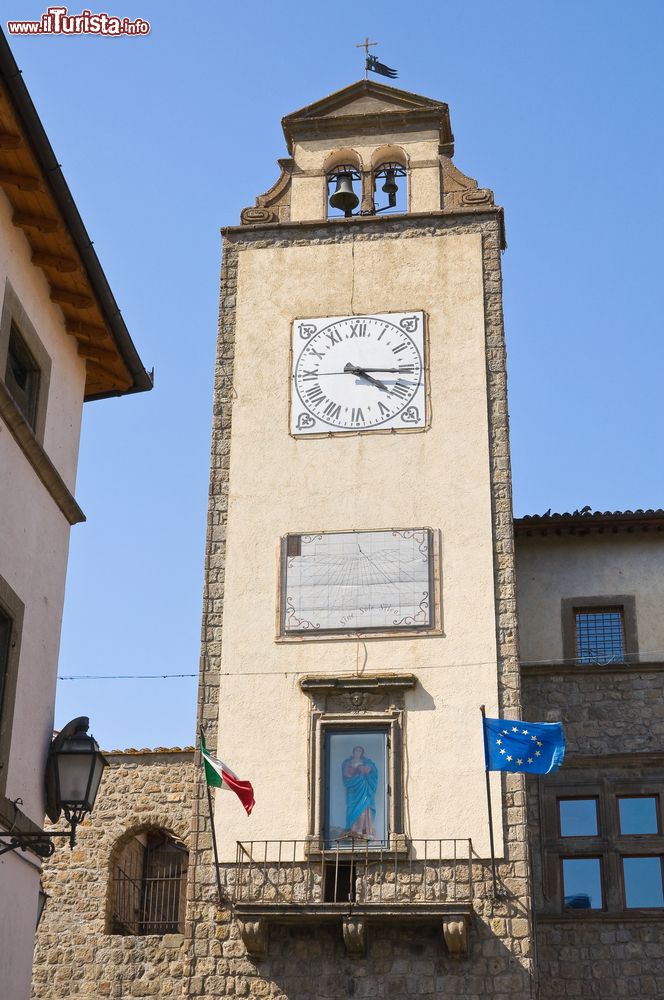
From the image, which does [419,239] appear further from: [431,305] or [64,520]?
[64,520]

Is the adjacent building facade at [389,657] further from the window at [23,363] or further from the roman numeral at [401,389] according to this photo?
the window at [23,363]

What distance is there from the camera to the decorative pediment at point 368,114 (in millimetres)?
22906

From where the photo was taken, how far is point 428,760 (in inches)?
727

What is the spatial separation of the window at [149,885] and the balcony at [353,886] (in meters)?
3.76

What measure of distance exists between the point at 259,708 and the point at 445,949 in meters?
3.78

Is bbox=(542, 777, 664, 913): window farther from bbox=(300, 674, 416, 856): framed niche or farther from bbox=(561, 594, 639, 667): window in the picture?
bbox=(300, 674, 416, 856): framed niche

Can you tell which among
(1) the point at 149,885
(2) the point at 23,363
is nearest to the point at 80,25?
(2) the point at 23,363

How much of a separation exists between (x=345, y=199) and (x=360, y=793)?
30.0 ft

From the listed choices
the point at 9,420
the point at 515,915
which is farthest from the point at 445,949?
the point at 9,420

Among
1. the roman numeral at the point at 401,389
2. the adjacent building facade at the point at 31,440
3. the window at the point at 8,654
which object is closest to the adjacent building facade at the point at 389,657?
the roman numeral at the point at 401,389

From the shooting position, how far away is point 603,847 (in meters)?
19.2

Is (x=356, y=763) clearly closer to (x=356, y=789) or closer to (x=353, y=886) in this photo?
(x=356, y=789)

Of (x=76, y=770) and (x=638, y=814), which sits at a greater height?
(x=638, y=814)

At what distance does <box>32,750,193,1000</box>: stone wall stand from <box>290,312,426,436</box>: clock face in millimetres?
5314
